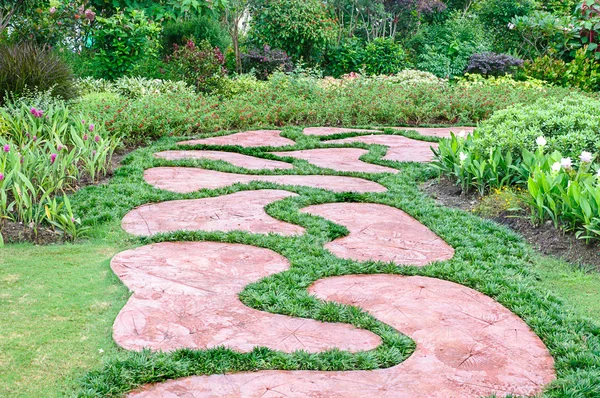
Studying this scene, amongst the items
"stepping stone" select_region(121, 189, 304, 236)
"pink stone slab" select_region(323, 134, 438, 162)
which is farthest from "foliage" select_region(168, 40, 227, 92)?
"stepping stone" select_region(121, 189, 304, 236)

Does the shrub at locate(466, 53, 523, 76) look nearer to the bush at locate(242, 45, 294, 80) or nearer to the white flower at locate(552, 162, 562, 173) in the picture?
the bush at locate(242, 45, 294, 80)

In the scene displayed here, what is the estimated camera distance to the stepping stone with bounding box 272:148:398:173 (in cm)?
529

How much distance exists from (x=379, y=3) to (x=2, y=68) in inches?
326

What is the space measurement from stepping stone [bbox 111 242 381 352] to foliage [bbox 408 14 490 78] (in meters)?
10.1

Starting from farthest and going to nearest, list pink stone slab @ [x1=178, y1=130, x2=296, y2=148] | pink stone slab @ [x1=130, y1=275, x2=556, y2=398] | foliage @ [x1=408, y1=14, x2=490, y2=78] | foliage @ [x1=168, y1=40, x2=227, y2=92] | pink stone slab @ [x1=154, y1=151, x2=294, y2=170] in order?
foliage @ [x1=408, y1=14, x2=490, y2=78] < foliage @ [x1=168, y1=40, x2=227, y2=92] < pink stone slab @ [x1=178, y1=130, x2=296, y2=148] < pink stone slab @ [x1=154, y1=151, x2=294, y2=170] < pink stone slab @ [x1=130, y1=275, x2=556, y2=398]

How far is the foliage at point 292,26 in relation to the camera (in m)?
11.6

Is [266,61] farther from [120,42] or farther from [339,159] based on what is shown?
[339,159]

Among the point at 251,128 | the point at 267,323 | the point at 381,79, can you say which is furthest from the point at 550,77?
the point at 267,323

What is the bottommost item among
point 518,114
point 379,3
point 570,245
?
point 570,245

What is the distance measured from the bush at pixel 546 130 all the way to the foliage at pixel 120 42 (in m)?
6.68

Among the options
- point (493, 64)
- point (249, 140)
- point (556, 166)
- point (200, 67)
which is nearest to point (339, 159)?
point (249, 140)

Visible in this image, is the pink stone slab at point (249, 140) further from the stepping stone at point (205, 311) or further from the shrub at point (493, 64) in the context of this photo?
the shrub at point (493, 64)

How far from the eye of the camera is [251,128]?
23.2ft

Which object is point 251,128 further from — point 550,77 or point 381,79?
point 550,77
